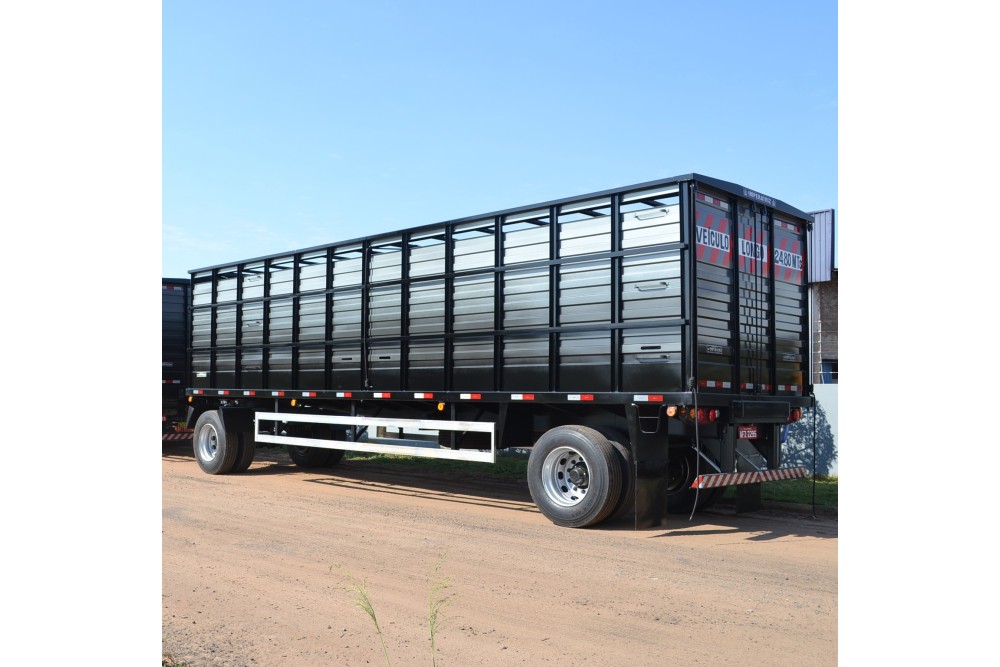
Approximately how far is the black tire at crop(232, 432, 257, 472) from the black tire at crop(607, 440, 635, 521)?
309 inches

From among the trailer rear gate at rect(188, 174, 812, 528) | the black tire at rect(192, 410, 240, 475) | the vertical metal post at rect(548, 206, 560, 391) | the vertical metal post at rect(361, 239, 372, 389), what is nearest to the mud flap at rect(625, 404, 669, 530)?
the trailer rear gate at rect(188, 174, 812, 528)

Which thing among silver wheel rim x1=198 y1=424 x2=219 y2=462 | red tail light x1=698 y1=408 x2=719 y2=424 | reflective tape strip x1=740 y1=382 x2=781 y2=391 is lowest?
silver wheel rim x1=198 y1=424 x2=219 y2=462

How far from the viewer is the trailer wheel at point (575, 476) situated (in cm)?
903

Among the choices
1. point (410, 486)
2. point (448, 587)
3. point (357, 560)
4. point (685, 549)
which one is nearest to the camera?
point (448, 587)

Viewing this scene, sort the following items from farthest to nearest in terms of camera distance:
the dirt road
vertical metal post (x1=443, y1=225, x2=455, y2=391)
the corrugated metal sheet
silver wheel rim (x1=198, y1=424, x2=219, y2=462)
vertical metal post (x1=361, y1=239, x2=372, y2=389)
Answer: the corrugated metal sheet
silver wheel rim (x1=198, y1=424, x2=219, y2=462)
vertical metal post (x1=361, y1=239, x2=372, y2=389)
vertical metal post (x1=443, y1=225, x2=455, y2=391)
the dirt road

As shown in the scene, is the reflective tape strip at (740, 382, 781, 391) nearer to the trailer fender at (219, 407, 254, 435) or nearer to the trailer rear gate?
the trailer rear gate

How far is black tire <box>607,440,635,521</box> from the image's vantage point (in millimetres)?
9141

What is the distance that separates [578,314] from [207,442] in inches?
332

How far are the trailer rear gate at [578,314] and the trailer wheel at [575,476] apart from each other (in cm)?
36

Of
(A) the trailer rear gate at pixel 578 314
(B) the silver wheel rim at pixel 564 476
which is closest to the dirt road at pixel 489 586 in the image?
(B) the silver wheel rim at pixel 564 476

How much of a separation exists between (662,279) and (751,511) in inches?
135
